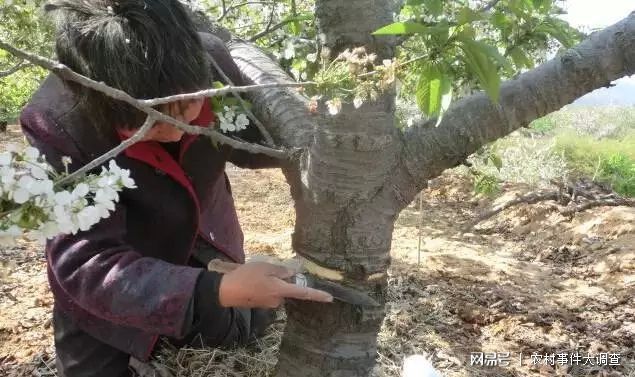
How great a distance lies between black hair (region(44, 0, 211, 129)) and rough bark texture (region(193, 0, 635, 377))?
11.7 inches

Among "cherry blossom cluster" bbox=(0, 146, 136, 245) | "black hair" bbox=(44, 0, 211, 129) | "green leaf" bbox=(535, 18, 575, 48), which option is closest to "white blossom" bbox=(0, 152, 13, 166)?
"cherry blossom cluster" bbox=(0, 146, 136, 245)

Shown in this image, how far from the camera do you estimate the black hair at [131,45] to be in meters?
1.08

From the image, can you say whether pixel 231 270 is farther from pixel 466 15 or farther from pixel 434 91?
pixel 466 15

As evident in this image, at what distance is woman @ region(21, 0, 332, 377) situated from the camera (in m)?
1.10

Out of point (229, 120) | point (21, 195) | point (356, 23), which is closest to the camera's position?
point (21, 195)

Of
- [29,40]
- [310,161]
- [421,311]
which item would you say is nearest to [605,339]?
[421,311]

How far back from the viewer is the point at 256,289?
1.09 m

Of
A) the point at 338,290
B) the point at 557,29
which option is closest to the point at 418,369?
the point at 338,290

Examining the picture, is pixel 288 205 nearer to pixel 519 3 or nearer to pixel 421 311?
Answer: pixel 421 311

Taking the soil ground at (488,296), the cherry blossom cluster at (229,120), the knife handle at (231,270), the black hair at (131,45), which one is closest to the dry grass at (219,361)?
the soil ground at (488,296)

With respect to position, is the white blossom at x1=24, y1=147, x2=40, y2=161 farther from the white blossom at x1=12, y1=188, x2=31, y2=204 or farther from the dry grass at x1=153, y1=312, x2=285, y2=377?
the dry grass at x1=153, y1=312, x2=285, y2=377

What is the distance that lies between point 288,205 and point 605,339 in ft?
9.43

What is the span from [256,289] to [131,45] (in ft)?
1.67

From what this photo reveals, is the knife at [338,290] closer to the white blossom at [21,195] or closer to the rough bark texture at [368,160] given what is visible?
the rough bark texture at [368,160]
